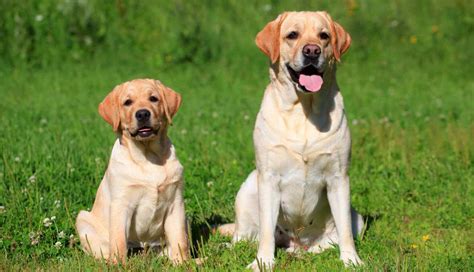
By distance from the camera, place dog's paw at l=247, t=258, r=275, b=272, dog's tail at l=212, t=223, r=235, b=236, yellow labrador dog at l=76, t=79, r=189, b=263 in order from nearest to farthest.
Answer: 1. dog's paw at l=247, t=258, r=275, b=272
2. yellow labrador dog at l=76, t=79, r=189, b=263
3. dog's tail at l=212, t=223, r=235, b=236

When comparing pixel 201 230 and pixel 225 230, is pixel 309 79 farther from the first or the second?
pixel 201 230

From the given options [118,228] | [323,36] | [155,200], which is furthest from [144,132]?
[323,36]

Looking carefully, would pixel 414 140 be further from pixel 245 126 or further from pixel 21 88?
pixel 21 88

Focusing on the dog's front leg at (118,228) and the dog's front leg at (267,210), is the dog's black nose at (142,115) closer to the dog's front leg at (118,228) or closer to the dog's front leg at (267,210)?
the dog's front leg at (118,228)

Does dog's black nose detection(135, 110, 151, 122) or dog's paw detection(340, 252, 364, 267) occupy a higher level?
dog's black nose detection(135, 110, 151, 122)

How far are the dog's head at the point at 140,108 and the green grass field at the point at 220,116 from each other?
33.5 inches

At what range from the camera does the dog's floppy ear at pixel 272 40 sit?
5602mm

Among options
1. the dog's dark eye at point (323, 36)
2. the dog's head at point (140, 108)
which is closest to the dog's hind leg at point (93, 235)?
the dog's head at point (140, 108)

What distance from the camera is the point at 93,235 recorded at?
5.57 metres

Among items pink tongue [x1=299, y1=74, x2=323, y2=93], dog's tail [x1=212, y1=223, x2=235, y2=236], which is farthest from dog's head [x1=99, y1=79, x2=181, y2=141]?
dog's tail [x1=212, y1=223, x2=235, y2=236]

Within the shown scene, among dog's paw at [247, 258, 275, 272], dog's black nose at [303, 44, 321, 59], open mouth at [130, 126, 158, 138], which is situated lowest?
dog's paw at [247, 258, 275, 272]

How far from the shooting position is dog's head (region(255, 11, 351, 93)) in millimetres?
5402

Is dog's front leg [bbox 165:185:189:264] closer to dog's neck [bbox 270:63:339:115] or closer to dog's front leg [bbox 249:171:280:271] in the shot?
dog's front leg [bbox 249:171:280:271]

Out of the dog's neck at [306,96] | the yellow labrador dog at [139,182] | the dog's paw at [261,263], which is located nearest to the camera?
the dog's paw at [261,263]
